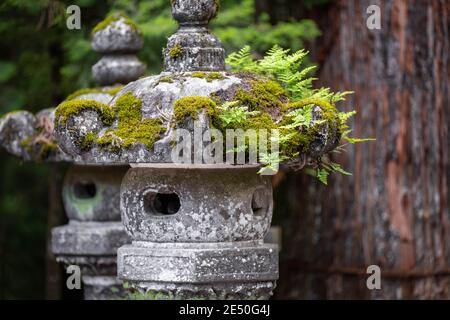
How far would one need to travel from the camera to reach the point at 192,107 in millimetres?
5391

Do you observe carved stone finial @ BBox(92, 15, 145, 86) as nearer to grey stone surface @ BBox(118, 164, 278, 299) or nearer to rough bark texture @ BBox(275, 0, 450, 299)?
grey stone surface @ BBox(118, 164, 278, 299)

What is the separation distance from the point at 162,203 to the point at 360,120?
311 cm

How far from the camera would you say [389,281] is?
8.49 metres

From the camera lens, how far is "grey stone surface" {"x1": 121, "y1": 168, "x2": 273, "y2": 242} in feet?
18.8

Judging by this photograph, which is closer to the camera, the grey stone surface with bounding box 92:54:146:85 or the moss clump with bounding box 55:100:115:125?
the moss clump with bounding box 55:100:115:125

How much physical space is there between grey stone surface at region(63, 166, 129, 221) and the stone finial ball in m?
1.75

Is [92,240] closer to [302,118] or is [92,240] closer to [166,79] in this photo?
[166,79]

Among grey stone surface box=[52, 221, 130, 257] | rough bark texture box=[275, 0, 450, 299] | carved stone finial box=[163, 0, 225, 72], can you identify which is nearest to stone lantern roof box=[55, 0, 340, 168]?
carved stone finial box=[163, 0, 225, 72]

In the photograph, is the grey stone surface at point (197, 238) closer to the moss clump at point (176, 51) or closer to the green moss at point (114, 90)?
the moss clump at point (176, 51)

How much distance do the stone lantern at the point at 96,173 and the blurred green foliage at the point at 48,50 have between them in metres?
1.31

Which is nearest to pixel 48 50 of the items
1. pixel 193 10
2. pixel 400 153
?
pixel 400 153

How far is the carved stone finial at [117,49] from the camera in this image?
23.8ft

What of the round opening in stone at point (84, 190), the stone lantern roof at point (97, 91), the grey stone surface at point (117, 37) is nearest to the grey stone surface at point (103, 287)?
the round opening in stone at point (84, 190)
